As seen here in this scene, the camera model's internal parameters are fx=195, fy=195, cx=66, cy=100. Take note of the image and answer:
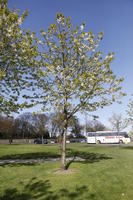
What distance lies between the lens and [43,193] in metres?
7.90

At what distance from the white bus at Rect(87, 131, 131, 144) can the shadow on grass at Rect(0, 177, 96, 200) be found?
5731cm

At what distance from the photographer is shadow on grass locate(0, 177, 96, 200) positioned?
7.50 m

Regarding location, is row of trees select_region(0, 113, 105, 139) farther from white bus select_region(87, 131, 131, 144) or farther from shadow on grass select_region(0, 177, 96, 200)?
shadow on grass select_region(0, 177, 96, 200)

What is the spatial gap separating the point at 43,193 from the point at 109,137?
6020 centimetres

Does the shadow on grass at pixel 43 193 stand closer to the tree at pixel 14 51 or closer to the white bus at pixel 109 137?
the tree at pixel 14 51

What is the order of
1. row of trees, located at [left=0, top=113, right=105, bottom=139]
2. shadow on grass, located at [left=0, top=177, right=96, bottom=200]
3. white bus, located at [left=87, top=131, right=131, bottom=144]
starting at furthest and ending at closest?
row of trees, located at [left=0, top=113, right=105, bottom=139] < white bus, located at [left=87, top=131, right=131, bottom=144] < shadow on grass, located at [left=0, top=177, right=96, bottom=200]

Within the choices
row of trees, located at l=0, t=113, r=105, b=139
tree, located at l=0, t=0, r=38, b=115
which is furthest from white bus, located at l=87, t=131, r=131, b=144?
tree, located at l=0, t=0, r=38, b=115

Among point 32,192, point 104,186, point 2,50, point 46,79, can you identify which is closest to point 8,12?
point 2,50

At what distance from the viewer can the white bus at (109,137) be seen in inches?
2498

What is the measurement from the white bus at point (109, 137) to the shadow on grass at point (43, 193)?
5731 centimetres

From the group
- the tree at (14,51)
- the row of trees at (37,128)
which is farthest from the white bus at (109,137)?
the tree at (14,51)

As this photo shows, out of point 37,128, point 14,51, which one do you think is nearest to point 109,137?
point 37,128

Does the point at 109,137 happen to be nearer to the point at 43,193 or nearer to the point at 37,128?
the point at 37,128

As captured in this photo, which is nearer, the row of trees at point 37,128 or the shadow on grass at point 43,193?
the shadow on grass at point 43,193
